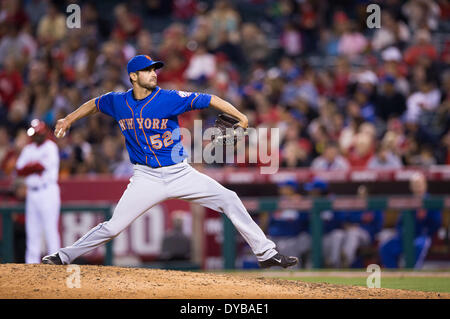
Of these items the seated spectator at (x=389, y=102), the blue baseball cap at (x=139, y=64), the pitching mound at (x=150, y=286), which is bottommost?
the pitching mound at (x=150, y=286)

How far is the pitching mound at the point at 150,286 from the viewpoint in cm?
609

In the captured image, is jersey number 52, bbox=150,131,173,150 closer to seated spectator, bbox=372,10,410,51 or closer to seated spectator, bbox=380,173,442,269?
seated spectator, bbox=380,173,442,269

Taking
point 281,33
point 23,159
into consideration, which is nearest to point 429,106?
point 281,33

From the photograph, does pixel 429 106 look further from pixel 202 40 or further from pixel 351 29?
pixel 202 40

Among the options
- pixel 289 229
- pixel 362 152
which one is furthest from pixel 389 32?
pixel 289 229

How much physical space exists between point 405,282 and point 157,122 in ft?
12.1

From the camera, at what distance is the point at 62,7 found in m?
16.2

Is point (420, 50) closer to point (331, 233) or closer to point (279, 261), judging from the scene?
point (331, 233)

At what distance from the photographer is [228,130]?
6.48 metres

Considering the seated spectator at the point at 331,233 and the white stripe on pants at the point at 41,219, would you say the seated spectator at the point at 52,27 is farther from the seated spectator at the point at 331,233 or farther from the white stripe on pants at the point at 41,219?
the seated spectator at the point at 331,233

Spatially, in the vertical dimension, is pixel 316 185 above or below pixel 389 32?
below

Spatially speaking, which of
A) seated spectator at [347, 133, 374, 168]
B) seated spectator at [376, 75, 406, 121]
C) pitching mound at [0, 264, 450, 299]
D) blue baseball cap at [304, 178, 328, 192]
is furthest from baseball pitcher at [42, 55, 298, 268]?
seated spectator at [376, 75, 406, 121]

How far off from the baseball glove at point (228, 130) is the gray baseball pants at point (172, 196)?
36cm

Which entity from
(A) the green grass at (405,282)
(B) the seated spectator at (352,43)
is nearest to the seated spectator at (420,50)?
(B) the seated spectator at (352,43)
